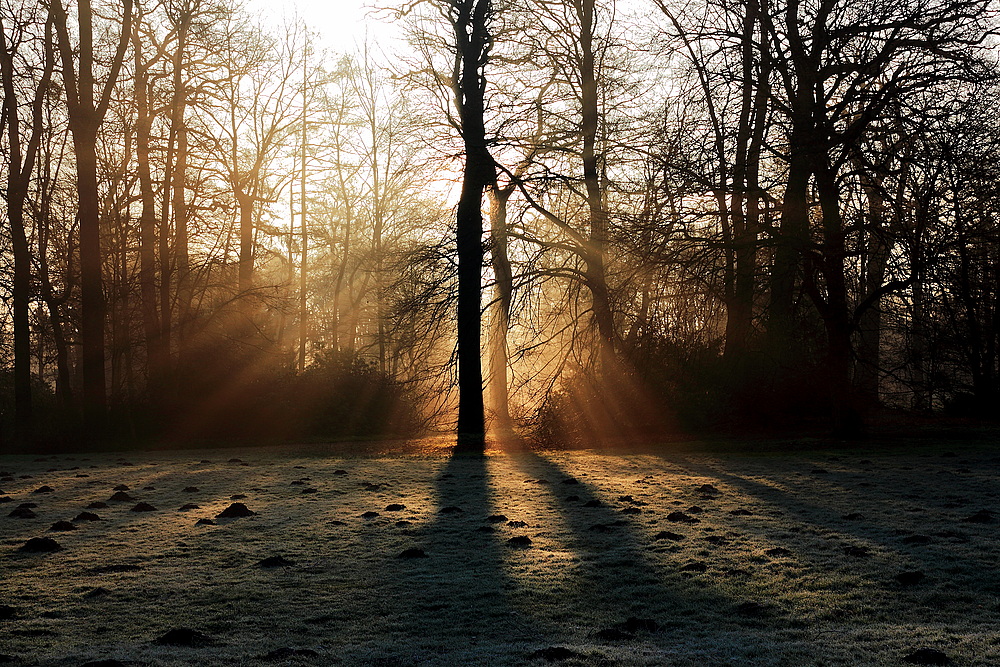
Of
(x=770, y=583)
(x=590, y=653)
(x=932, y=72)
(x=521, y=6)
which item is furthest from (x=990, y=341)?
(x=590, y=653)

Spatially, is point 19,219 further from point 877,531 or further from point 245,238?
point 877,531

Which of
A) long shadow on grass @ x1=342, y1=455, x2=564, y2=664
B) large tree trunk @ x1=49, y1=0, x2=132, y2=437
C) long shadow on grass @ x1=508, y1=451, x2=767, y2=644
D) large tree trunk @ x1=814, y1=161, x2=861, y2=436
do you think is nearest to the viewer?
long shadow on grass @ x1=342, y1=455, x2=564, y2=664

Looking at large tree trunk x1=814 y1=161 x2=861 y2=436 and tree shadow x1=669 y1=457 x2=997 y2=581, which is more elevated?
large tree trunk x1=814 y1=161 x2=861 y2=436

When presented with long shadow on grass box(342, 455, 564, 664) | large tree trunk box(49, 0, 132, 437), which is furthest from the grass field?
large tree trunk box(49, 0, 132, 437)

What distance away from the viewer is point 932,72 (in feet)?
38.5

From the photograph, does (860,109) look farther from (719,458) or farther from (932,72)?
(719,458)

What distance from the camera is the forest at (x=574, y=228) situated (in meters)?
12.1

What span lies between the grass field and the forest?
18.8ft

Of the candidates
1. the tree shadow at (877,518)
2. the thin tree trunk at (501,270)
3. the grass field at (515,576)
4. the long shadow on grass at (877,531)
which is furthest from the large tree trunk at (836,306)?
the long shadow on grass at (877,531)

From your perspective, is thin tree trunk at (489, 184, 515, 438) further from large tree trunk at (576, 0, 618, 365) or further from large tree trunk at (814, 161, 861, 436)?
large tree trunk at (814, 161, 861, 436)

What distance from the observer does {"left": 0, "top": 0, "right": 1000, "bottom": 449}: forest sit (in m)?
12.1

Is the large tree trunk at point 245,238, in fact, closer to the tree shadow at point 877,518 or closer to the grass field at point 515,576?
the grass field at point 515,576

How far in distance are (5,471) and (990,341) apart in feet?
62.1

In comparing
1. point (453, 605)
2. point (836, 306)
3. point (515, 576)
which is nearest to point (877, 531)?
point (515, 576)
